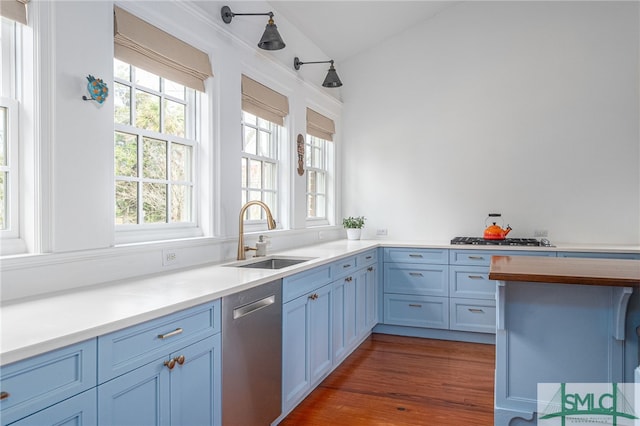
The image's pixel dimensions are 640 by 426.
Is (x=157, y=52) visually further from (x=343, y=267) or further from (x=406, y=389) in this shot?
(x=406, y=389)

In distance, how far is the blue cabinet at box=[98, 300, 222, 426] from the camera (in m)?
1.47

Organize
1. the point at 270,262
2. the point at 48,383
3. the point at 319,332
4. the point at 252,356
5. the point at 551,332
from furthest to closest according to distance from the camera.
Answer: the point at 270,262
the point at 319,332
the point at 551,332
the point at 252,356
the point at 48,383

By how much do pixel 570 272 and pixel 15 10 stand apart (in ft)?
8.96

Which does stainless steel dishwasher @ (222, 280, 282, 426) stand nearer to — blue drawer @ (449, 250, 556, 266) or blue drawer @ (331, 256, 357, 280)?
blue drawer @ (331, 256, 357, 280)

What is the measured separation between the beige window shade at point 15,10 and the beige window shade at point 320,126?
9.45 feet

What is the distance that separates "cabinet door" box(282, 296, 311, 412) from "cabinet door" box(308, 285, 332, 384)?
0.22 feet

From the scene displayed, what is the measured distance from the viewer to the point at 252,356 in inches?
88.9

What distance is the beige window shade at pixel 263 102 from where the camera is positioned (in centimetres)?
338

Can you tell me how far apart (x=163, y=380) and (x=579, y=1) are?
4.98 metres

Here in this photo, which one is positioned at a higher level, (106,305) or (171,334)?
(106,305)

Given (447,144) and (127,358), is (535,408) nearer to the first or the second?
(127,358)

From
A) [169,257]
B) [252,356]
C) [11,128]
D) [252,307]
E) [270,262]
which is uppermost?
[11,128]

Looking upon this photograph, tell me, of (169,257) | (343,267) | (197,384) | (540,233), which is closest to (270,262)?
(343,267)

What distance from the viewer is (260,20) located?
359 cm
